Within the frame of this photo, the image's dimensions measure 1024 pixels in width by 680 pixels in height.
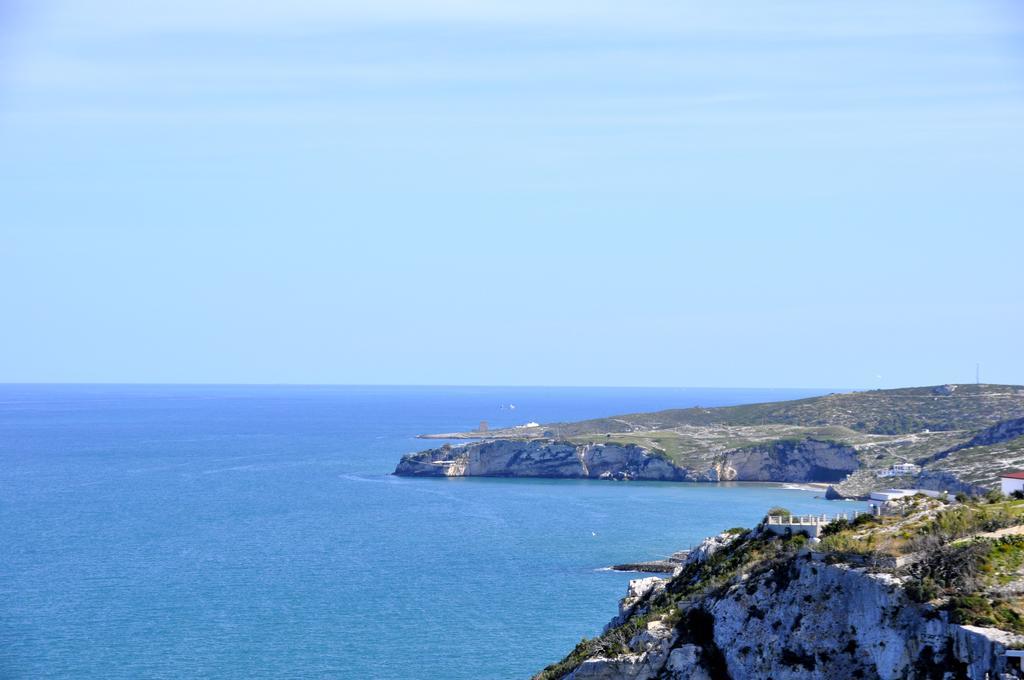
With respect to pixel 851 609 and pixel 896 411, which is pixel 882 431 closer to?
pixel 896 411

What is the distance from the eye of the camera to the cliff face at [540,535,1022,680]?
28891 millimetres

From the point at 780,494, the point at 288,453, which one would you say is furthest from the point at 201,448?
the point at 780,494

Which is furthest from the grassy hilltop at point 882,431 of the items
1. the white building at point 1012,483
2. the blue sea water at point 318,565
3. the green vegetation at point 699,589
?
the green vegetation at point 699,589

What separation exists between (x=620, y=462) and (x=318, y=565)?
78969 millimetres

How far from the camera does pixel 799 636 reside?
32281 mm

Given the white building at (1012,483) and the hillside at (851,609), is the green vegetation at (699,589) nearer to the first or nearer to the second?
the hillside at (851,609)

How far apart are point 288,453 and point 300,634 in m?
124

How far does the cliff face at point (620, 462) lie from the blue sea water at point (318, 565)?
215 inches

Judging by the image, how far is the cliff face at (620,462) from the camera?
15275cm

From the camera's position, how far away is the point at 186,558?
88.1 m

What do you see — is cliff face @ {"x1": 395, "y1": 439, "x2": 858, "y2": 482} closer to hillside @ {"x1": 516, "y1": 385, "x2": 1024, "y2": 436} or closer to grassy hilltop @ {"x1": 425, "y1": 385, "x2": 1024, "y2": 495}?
grassy hilltop @ {"x1": 425, "y1": 385, "x2": 1024, "y2": 495}

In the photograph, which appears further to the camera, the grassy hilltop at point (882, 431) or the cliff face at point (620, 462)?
the cliff face at point (620, 462)

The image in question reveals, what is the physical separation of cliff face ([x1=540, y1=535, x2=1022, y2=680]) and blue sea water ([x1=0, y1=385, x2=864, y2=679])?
2199 centimetres

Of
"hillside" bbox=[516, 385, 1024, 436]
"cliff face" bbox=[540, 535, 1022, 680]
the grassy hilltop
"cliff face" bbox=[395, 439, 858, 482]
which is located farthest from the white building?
"hillside" bbox=[516, 385, 1024, 436]
